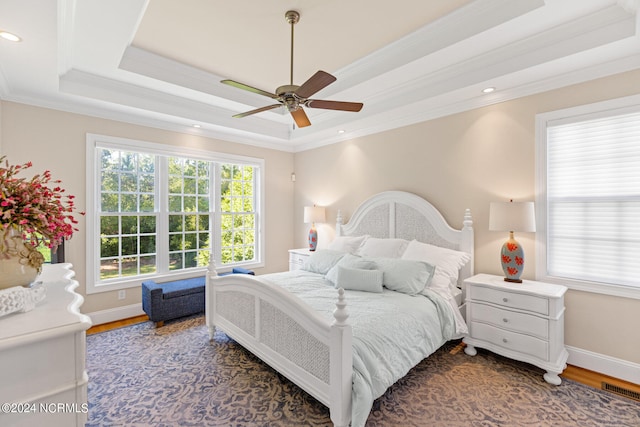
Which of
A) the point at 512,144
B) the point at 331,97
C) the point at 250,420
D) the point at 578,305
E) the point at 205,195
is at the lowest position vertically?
the point at 250,420

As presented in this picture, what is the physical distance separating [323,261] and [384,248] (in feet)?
2.43

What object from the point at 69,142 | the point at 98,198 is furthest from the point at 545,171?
the point at 69,142

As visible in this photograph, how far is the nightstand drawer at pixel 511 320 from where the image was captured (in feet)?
7.99

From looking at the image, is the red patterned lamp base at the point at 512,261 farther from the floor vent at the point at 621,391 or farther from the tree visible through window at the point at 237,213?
the tree visible through window at the point at 237,213

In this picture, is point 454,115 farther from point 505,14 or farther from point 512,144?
point 505,14

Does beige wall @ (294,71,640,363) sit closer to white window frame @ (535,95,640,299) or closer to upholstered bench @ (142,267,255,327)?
white window frame @ (535,95,640,299)

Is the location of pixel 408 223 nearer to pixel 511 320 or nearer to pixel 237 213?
pixel 511 320

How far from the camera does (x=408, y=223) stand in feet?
12.3

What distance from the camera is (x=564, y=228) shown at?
2742 millimetres

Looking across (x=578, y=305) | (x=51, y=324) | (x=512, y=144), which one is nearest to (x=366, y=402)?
(x=51, y=324)

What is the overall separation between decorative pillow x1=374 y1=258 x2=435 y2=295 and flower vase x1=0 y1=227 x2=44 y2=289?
2478mm

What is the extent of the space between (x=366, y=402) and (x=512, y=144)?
272cm

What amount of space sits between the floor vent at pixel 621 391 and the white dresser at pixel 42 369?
11.0 ft

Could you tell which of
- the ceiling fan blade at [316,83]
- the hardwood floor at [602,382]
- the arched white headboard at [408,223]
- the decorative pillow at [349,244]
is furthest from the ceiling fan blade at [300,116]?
the hardwood floor at [602,382]
